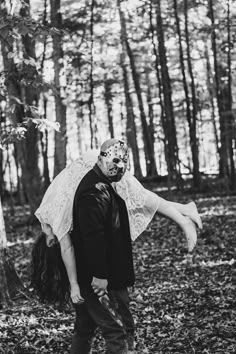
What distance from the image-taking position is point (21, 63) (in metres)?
7.03

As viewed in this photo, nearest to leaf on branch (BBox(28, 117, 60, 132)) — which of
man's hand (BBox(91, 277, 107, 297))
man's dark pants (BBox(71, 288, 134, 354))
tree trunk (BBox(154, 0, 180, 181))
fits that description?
man's dark pants (BBox(71, 288, 134, 354))

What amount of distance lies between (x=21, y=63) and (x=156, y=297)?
375 cm

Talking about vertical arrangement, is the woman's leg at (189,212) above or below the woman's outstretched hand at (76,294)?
above

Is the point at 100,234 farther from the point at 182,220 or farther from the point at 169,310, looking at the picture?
the point at 169,310

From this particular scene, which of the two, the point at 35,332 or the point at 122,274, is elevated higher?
the point at 122,274

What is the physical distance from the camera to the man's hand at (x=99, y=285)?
3.69m

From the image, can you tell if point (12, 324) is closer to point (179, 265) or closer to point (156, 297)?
point (156, 297)

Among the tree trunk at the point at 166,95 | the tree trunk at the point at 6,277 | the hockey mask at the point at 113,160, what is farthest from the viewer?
the tree trunk at the point at 166,95

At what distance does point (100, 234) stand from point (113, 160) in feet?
1.81

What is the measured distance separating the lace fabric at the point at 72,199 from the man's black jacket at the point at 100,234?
10cm

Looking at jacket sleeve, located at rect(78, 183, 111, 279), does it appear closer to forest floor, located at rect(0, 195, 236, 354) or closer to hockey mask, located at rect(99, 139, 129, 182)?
hockey mask, located at rect(99, 139, 129, 182)

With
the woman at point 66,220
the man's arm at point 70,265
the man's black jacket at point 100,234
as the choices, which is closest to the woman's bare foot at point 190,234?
the woman at point 66,220

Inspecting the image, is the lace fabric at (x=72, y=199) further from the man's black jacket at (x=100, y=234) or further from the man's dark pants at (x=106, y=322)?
the man's dark pants at (x=106, y=322)

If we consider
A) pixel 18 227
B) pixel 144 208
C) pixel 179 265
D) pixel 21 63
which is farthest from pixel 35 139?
pixel 144 208
